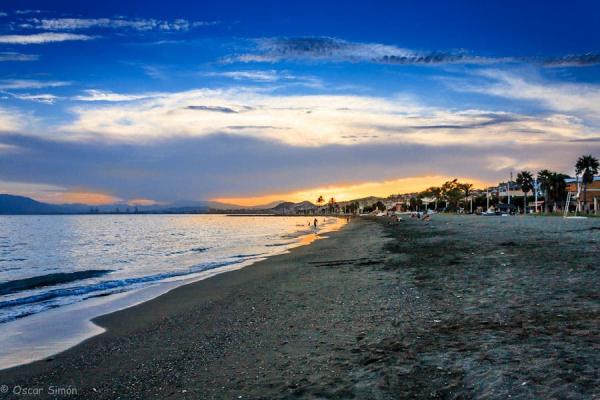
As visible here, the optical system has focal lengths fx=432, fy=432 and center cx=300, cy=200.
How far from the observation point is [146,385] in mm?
6930

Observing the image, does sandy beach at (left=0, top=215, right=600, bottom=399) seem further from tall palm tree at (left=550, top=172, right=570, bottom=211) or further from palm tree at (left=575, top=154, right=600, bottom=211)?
tall palm tree at (left=550, top=172, right=570, bottom=211)

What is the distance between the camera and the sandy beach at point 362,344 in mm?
5922

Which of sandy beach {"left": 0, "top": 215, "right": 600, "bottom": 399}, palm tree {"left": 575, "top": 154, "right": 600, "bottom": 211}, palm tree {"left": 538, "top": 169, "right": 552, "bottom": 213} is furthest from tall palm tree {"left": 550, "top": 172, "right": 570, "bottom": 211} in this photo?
sandy beach {"left": 0, "top": 215, "right": 600, "bottom": 399}

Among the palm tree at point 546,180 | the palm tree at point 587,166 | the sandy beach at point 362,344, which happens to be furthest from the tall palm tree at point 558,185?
the sandy beach at point 362,344

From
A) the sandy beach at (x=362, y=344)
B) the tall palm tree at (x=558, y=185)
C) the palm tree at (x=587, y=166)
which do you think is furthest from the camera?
the tall palm tree at (x=558, y=185)

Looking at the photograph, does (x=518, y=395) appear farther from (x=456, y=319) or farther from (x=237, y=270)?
(x=237, y=270)

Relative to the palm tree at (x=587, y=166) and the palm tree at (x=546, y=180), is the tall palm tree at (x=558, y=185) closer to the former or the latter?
the palm tree at (x=546, y=180)

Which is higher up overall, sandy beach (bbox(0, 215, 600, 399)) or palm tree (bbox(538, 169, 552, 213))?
palm tree (bbox(538, 169, 552, 213))

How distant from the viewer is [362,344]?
26.2ft

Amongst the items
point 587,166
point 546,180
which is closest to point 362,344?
point 587,166

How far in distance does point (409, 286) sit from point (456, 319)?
4.95m

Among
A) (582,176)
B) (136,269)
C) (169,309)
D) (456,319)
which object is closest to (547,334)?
(456,319)

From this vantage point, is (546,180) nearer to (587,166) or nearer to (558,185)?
(558,185)

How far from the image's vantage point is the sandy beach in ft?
19.4
